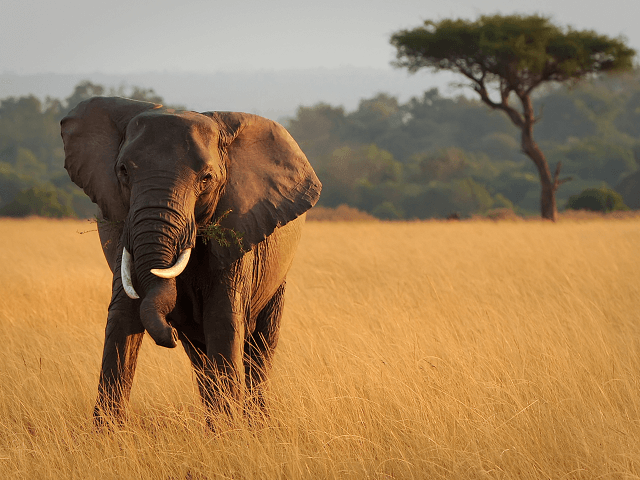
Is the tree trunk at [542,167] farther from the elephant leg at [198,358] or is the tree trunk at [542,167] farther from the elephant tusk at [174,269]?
the elephant tusk at [174,269]

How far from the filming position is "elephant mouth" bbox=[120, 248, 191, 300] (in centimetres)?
341

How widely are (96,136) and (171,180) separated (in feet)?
2.52

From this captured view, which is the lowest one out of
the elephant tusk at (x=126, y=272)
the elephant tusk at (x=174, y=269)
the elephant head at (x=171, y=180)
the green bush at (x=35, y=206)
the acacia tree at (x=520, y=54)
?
the green bush at (x=35, y=206)

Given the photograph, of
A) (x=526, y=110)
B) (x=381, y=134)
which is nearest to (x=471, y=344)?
(x=526, y=110)

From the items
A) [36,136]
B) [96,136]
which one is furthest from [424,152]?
[96,136]

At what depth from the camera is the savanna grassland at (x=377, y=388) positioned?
3.55 m

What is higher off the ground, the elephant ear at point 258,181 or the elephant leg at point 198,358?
the elephant ear at point 258,181

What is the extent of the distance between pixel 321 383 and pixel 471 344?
1.47m

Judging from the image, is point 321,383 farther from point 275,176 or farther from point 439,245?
point 439,245

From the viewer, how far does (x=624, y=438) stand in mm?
3691

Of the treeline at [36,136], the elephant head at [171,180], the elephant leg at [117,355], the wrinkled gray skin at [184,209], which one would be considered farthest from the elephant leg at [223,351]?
the treeline at [36,136]

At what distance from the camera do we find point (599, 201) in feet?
92.6

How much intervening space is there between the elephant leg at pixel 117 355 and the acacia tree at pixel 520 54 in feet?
70.4

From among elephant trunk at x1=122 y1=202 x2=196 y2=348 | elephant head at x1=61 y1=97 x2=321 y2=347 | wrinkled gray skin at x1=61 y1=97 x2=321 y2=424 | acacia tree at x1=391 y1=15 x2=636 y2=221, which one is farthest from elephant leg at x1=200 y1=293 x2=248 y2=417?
acacia tree at x1=391 y1=15 x2=636 y2=221
